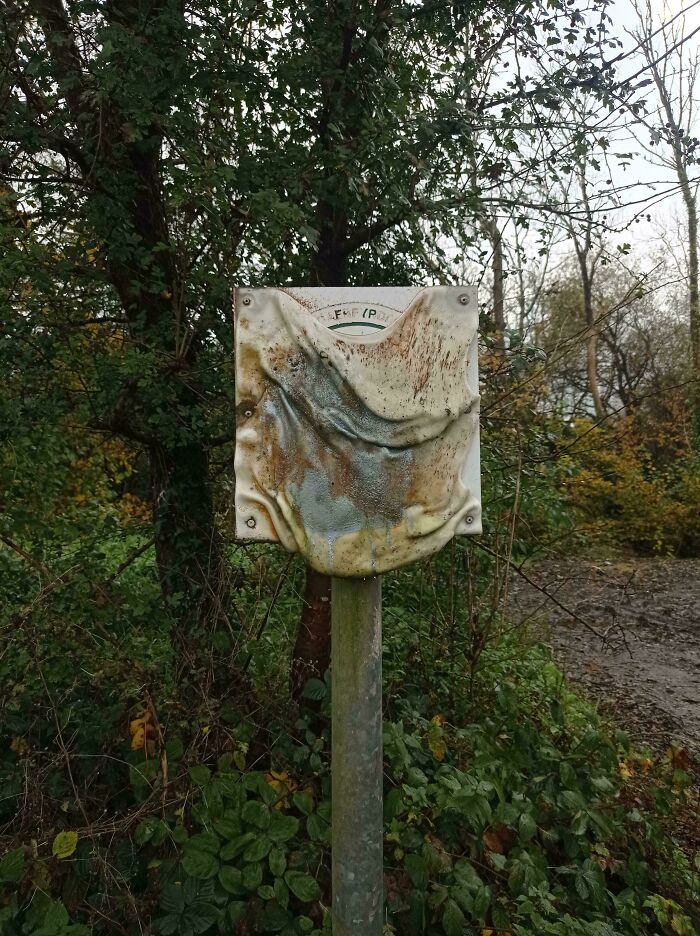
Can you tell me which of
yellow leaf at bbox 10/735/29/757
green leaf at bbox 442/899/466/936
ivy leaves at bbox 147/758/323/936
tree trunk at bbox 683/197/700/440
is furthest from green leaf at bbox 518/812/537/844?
tree trunk at bbox 683/197/700/440

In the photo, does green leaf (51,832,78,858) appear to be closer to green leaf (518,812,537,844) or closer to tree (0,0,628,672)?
tree (0,0,628,672)

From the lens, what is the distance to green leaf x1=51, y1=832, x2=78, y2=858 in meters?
2.49

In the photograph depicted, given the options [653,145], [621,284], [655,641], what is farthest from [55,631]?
[621,284]

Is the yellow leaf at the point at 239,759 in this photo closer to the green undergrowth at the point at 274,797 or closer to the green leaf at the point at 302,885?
the green undergrowth at the point at 274,797

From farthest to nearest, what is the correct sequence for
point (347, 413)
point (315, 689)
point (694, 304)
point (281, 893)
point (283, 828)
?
point (694, 304)
point (315, 689)
point (283, 828)
point (281, 893)
point (347, 413)

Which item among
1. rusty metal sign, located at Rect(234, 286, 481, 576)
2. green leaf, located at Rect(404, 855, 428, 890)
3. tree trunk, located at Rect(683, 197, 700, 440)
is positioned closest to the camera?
rusty metal sign, located at Rect(234, 286, 481, 576)

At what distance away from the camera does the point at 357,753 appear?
1936 millimetres

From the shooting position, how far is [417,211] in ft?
10.3

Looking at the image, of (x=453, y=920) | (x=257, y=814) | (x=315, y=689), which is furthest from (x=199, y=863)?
(x=453, y=920)

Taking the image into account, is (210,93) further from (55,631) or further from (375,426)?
(55,631)

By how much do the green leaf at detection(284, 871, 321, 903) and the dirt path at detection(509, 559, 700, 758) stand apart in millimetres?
1829

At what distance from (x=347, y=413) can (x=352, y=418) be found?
2cm

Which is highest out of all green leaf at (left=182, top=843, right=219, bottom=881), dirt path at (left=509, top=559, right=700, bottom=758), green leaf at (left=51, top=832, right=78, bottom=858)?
green leaf at (left=51, top=832, right=78, bottom=858)

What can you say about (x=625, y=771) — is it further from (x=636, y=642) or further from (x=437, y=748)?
(x=636, y=642)
